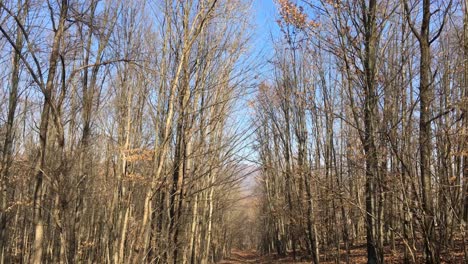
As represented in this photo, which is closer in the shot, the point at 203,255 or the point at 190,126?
the point at 190,126

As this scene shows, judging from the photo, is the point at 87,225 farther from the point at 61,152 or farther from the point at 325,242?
the point at 61,152

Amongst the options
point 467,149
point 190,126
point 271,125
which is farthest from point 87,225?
point 467,149

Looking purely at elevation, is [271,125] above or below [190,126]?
above

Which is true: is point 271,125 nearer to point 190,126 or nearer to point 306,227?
point 306,227

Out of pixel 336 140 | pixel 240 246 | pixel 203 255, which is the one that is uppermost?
pixel 336 140

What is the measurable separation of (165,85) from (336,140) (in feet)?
29.4

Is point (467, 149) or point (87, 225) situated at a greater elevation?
point (467, 149)

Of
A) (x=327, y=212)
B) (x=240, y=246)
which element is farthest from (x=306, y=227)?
(x=240, y=246)

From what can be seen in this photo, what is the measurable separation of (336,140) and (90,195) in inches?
379

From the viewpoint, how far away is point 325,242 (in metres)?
14.2

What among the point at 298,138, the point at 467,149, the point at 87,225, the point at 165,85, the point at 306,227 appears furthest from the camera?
the point at 87,225

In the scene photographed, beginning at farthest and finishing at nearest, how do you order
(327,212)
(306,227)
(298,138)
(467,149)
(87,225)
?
(87,225)
(298,138)
(306,227)
(327,212)
(467,149)

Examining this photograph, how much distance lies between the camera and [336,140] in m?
13.7

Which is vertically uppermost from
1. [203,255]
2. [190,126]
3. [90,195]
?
[190,126]
